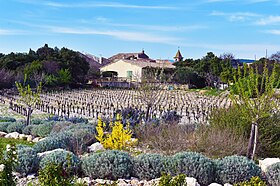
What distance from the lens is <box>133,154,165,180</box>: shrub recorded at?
5.27 metres

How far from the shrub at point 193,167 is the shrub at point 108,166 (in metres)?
0.66

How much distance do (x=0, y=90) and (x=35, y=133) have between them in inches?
894

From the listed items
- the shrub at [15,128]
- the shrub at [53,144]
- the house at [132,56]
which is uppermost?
the house at [132,56]

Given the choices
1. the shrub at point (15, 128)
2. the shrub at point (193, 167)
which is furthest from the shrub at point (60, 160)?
the shrub at point (15, 128)

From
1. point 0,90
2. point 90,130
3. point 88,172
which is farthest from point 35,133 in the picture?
point 0,90

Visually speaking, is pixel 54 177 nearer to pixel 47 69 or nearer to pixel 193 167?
pixel 193 167

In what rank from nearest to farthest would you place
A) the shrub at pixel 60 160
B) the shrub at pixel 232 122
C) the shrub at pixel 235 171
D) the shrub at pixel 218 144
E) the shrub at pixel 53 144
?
the shrub at pixel 235 171 → the shrub at pixel 60 160 → the shrub at pixel 53 144 → the shrub at pixel 218 144 → the shrub at pixel 232 122

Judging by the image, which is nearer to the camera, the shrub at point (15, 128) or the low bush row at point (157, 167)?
the low bush row at point (157, 167)

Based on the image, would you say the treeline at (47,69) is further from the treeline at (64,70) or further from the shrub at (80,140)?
the shrub at (80,140)

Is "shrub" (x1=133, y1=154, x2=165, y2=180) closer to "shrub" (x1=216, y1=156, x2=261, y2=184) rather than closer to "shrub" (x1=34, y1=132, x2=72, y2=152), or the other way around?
"shrub" (x1=216, y1=156, x2=261, y2=184)

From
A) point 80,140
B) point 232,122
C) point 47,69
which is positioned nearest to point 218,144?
point 232,122

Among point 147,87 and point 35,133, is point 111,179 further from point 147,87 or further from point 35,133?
point 147,87

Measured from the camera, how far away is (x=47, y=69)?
3572cm

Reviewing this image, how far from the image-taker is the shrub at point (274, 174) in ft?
16.7
